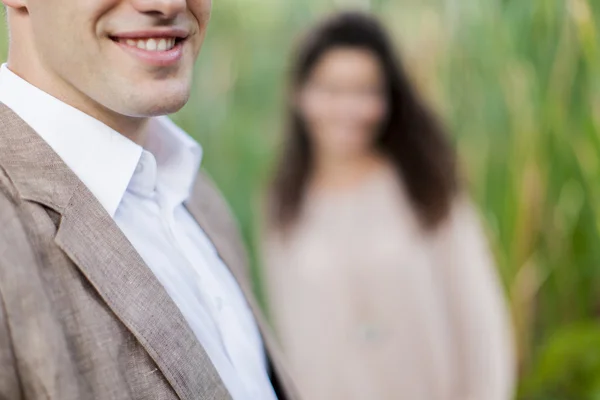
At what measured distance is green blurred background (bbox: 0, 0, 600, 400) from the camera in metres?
2.14

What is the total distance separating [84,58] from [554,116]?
1.67 meters

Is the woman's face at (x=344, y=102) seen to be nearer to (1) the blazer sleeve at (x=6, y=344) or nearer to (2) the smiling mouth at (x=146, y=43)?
(2) the smiling mouth at (x=146, y=43)

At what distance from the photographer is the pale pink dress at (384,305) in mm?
2020

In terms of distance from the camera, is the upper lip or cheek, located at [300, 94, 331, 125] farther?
cheek, located at [300, 94, 331, 125]

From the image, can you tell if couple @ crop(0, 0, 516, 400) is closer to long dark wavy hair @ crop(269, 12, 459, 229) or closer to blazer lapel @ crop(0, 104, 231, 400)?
blazer lapel @ crop(0, 104, 231, 400)

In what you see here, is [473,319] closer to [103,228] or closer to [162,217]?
[162,217]

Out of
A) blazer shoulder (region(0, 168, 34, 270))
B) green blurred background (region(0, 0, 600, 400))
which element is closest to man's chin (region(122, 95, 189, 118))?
blazer shoulder (region(0, 168, 34, 270))

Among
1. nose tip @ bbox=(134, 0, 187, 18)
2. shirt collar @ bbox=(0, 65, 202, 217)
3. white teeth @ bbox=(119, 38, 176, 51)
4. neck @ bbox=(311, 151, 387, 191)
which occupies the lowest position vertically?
neck @ bbox=(311, 151, 387, 191)

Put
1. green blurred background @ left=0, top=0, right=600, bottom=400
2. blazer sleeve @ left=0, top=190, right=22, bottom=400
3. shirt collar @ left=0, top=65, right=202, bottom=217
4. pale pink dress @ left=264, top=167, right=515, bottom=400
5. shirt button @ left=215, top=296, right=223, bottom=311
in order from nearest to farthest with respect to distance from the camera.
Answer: blazer sleeve @ left=0, top=190, right=22, bottom=400
shirt collar @ left=0, top=65, right=202, bottom=217
shirt button @ left=215, top=296, right=223, bottom=311
pale pink dress @ left=264, top=167, right=515, bottom=400
green blurred background @ left=0, top=0, right=600, bottom=400

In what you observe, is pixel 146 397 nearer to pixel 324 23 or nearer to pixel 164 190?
pixel 164 190

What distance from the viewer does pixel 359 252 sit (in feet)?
6.70

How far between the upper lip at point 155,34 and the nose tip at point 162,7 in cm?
2

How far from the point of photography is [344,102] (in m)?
2.05

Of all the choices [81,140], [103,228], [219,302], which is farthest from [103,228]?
[219,302]
